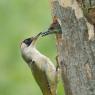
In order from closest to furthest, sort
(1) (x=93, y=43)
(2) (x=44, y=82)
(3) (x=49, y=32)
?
(1) (x=93, y=43)
(3) (x=49, y=32)
(2) (x=44, y=82)

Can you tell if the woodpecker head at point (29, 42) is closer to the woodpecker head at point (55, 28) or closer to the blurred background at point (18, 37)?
the woodpecker head at point (55, 28)

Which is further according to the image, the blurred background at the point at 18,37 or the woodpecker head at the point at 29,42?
the blurred background at the point at 18,37

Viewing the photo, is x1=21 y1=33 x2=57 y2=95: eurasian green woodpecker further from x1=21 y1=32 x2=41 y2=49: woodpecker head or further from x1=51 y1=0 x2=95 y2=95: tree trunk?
x1=51 y1=0 x2=95 y2=95: tree trunk

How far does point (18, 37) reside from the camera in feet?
29.9

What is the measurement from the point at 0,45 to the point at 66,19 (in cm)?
369

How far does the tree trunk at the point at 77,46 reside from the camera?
5898 millimetres

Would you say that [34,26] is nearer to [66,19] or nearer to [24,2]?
[24,2]

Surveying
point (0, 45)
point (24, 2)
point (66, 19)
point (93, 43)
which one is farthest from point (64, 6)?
point (0, 45)

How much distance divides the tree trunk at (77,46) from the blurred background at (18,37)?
8.52 ft

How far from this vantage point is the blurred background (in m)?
9.00

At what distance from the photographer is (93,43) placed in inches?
230

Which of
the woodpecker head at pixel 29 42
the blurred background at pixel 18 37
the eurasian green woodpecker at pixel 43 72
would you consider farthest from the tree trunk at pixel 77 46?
the blurred background at pixel 18 37

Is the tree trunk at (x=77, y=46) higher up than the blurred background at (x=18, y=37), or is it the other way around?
the tree trunk at (x=77, y=46)

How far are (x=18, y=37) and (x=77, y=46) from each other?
10.3 feet
